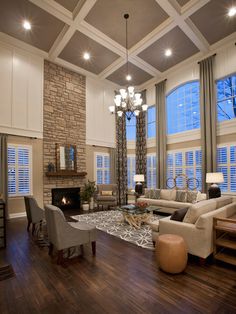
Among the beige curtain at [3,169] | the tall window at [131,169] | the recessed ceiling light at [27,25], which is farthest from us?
the tall window at [131,169]

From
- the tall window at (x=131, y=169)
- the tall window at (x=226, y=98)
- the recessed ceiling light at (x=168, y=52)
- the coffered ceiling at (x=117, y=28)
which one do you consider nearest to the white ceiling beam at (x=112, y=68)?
the coffered ceiling at (x=117, y=28)

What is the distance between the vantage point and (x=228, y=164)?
6.23 metres

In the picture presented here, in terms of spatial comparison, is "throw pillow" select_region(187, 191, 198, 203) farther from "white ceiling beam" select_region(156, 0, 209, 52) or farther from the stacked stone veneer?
"white ceiling beam" select_region(156, 0, 209, 52)

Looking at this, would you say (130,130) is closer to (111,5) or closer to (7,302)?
(111,5)

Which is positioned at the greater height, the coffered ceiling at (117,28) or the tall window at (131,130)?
the coffered ceiling at (117,28)

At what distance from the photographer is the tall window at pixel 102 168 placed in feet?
28.5

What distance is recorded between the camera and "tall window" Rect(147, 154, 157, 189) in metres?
8.83

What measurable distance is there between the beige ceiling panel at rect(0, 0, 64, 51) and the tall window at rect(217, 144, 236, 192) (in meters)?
6.75

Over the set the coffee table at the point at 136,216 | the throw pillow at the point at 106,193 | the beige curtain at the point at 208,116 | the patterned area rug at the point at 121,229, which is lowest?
the patterned area rug at the point at 121,229

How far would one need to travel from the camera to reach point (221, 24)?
566cm

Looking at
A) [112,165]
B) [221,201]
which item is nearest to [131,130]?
[112,165]

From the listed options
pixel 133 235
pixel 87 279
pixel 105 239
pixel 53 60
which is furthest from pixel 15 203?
pixel 53 60

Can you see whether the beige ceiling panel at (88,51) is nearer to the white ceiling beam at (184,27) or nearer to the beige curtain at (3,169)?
the white ceiling beam at (184,27)

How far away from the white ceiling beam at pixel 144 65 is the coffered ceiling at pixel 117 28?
4 cm
